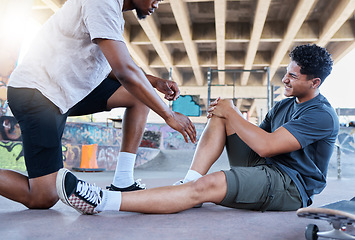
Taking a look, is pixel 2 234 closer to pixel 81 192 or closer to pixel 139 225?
pixel 81 192

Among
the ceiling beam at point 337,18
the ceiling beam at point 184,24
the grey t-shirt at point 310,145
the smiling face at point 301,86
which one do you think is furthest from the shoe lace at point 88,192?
the ceiling beam at point 337,18

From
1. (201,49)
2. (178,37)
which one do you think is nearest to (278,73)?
(201,49)

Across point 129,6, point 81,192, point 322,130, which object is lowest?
point 81,192

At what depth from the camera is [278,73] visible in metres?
16.1

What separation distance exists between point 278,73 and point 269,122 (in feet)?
47.6

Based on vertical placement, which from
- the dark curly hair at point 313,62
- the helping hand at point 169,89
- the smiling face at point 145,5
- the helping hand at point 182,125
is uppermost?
the smiling face at point 145,5

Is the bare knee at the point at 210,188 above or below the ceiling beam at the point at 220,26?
below

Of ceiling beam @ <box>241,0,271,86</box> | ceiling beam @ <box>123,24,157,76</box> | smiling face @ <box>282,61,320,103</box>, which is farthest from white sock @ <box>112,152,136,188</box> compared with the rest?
ceiling beam @ <box>123,24,157,76</box>

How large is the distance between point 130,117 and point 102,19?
37.0 inches

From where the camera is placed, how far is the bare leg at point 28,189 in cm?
193

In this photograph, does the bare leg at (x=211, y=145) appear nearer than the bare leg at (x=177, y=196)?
No

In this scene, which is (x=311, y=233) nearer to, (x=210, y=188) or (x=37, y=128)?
(x=210, y=188)

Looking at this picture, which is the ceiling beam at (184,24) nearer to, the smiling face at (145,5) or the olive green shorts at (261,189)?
the smiling face at (145,5)

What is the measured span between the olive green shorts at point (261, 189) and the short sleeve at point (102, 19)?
1035 millimetres
